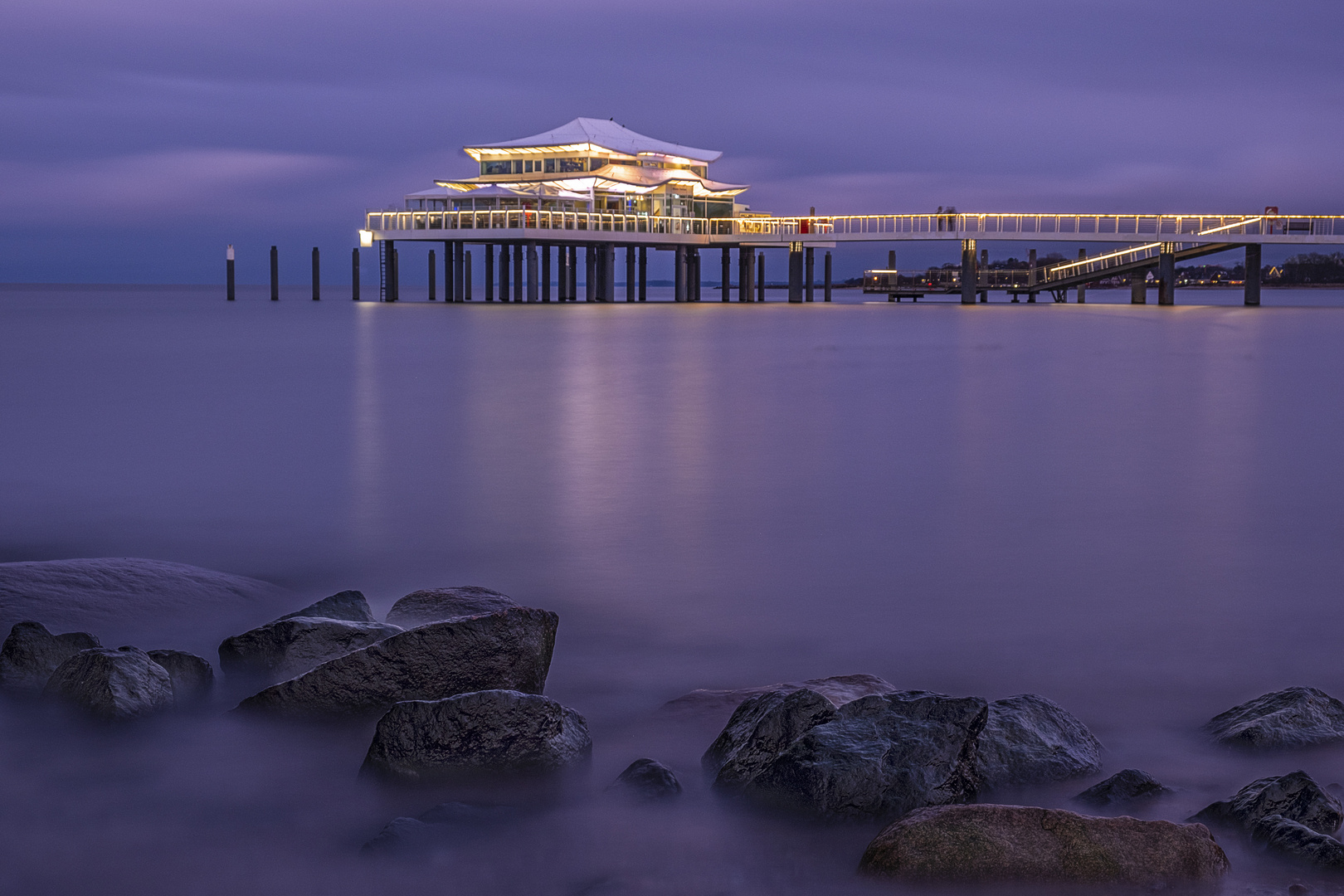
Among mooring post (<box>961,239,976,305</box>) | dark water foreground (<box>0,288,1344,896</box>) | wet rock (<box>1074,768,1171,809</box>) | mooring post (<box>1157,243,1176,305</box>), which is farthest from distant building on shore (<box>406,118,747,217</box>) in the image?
wet rock (<box>1074,768,1171,809</box>)

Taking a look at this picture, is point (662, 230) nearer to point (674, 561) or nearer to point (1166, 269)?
point (1166, 269)

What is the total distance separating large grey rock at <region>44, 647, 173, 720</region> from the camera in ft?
13.2

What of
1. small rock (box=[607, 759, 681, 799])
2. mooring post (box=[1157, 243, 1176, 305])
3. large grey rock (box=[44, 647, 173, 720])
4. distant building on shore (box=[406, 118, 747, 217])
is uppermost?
distant building on shore (box=[406, 118, 747, 217])

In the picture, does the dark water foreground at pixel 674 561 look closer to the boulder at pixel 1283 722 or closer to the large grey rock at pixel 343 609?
the boulder at pixel 1283 722

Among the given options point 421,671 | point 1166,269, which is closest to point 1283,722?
point 421,671

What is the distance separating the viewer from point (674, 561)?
6.40 metres

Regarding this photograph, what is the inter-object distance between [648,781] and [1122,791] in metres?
1.26

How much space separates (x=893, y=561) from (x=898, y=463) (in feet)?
12.0

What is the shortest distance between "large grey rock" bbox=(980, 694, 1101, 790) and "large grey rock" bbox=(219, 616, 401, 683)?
1.97 metres

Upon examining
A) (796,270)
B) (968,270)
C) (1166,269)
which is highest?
(796,270)

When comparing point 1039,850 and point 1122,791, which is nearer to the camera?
point 1039,850

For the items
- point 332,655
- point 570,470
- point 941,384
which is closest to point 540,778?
point 332,655

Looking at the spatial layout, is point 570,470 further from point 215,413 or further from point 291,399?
point 291,399

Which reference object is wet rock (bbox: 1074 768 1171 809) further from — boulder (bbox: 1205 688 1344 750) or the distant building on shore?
the distant building on shore
